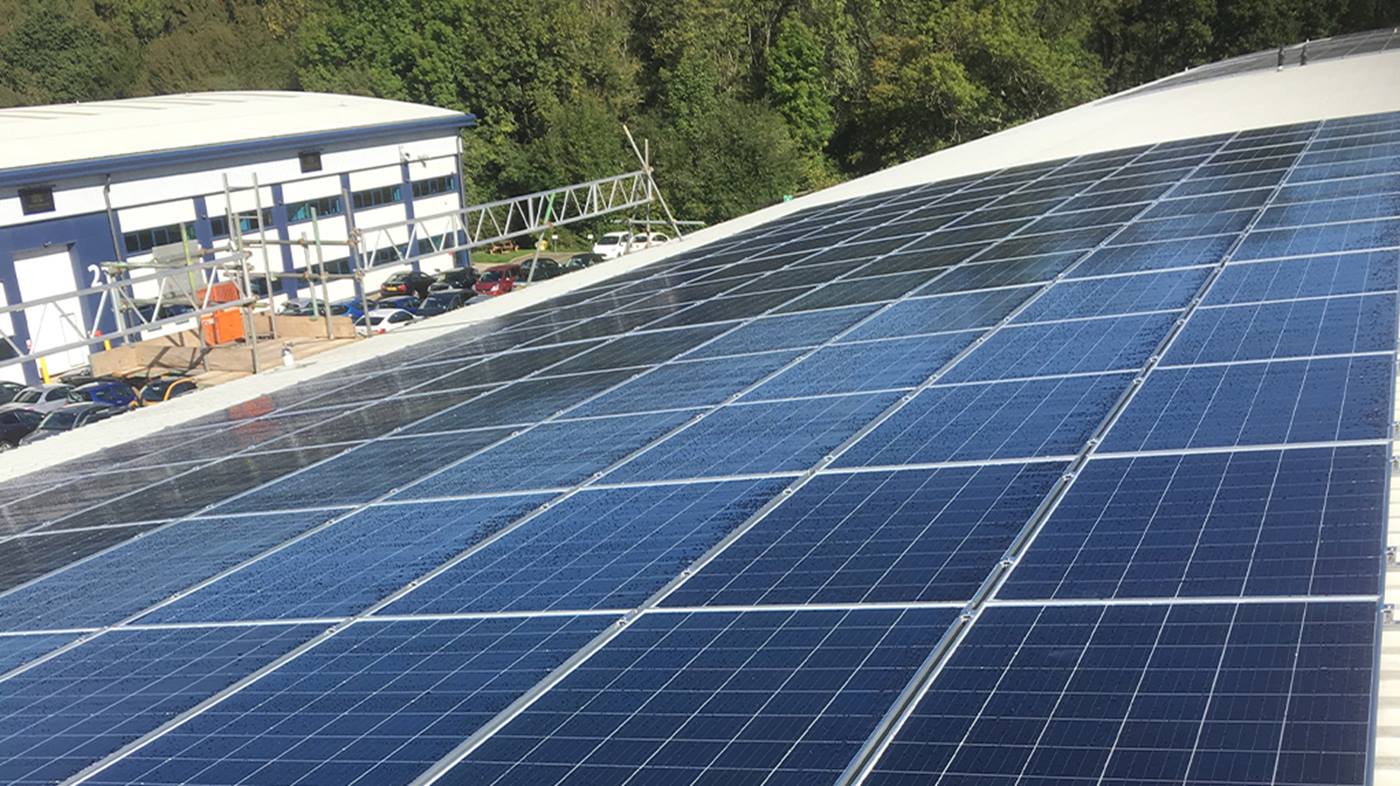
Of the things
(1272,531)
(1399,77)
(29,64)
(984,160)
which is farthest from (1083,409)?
(29,64)

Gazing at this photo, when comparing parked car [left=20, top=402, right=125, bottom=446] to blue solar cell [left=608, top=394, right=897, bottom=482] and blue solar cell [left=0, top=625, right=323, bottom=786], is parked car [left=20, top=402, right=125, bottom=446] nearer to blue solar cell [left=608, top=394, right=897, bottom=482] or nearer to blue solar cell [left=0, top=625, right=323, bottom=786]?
blue solar cell [left=608, top=394, right=897, bottom=482]

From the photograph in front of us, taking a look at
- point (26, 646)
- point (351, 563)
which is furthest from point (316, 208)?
point (351, 563)

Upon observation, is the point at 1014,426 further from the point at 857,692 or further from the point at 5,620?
the point at 5,620

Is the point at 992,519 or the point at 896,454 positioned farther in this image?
the point at 896,454

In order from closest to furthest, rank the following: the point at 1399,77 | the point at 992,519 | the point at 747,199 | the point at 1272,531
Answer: the point at 1272,531
the point at 992,519
the point at 1399,77
the point at 747,199

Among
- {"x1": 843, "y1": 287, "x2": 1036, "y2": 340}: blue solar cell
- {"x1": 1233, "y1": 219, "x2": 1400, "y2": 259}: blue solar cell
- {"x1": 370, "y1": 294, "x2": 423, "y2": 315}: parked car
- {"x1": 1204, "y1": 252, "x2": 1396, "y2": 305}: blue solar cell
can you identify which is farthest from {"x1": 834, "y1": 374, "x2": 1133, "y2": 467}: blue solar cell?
{"x1": 370, "y1": 294, "x2": 423, "y2": 315}: parked car
